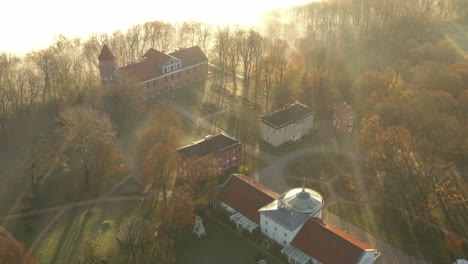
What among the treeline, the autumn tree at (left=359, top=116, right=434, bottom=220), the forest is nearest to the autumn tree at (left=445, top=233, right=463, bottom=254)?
the forest

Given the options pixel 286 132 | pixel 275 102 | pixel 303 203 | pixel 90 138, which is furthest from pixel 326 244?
pixel 275 102

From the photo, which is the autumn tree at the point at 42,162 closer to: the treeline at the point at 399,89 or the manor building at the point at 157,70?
the manor building at the point at 157,70

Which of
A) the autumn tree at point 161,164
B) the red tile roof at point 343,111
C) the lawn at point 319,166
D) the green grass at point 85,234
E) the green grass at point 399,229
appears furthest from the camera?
the red tile roof at point 343,111

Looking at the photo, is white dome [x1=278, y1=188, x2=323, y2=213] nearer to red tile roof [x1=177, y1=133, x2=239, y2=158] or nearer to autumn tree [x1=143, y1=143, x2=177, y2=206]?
autumn tree [x1=143, y1=143, x2=177, y2=206]

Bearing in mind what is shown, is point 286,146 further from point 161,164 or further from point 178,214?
point 178,214

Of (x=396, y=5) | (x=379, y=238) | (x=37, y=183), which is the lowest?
(x=379, y=238)

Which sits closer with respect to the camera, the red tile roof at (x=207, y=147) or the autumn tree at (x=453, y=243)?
the autumn tree at (x=453, y=243)

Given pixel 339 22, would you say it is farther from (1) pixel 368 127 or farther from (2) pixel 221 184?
(2) pixel 221 184

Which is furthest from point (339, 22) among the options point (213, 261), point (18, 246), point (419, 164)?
point (18, 246)

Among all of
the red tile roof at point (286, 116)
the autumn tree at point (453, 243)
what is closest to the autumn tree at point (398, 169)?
the autumn tree at point (453, 243)
